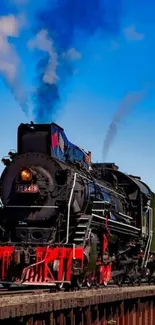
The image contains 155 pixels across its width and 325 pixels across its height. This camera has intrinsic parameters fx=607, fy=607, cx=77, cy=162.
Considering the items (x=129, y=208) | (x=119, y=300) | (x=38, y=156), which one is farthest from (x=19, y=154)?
(x=129, y=208)

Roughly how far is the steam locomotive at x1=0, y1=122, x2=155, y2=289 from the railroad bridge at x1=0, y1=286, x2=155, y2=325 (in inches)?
48.6

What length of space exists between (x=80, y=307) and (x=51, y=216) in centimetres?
420

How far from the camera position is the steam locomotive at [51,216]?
16641 millimetres

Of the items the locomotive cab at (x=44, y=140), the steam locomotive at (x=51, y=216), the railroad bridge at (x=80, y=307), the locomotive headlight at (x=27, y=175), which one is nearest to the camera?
the railroad bridge at (x=80, y=307)

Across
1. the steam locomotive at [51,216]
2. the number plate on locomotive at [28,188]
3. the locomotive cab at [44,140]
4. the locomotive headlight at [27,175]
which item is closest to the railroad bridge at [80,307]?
the steam locomotive at [51,216]

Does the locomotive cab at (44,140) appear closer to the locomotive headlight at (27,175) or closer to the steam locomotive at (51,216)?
the steam locomotive at (51,216)

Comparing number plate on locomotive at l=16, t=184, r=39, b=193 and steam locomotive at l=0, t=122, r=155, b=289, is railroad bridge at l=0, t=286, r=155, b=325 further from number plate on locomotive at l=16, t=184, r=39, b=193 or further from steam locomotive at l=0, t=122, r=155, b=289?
number plate on locomotive at l=16, t=184, r=39, b=193

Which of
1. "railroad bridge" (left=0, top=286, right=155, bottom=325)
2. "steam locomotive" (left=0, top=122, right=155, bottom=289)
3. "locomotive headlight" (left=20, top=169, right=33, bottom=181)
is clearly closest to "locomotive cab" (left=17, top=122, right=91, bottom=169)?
"steam locomotive" (left=0, top=122, right=155, bottom=289)

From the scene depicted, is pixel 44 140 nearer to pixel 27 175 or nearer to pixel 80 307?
pixel 27 175

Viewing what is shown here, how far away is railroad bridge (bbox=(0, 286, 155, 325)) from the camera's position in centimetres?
1126

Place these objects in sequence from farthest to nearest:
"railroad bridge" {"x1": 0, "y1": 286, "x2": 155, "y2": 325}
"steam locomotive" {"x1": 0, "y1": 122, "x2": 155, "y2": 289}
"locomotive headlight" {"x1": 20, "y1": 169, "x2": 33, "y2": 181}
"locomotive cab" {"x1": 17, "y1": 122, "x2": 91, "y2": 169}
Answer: "locomotive cab" {"x1": 17, "y1": 122, "x2": 91, "y2": 169} < "locomotive headlight" {"x1": 20, "y1": 169, "x2": 33, "y2": 181} < "steam locomotive" {"x1": 0, "y1": 122, "x2": 155, "y2": 289} < "railroad bridge" {"x1": 0, "y1": 286, "x2": 155, "y2": 325}

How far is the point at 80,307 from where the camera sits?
13.9m

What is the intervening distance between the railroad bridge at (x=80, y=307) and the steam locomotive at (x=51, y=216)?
1235 millimetres

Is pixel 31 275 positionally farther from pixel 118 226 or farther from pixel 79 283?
pixel 118 226
